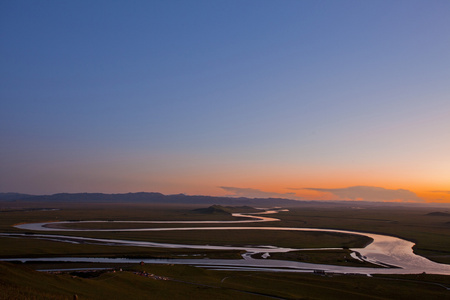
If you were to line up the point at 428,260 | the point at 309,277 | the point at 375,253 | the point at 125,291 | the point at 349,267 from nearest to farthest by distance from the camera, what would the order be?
the point at 125,291, the point at 309,277, the point at 349,267, the point at 428,260, the point at 375,253

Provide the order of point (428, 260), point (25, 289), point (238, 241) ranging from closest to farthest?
1. point (25, 289)
2. point (428, 260)
3. point (238, 241)

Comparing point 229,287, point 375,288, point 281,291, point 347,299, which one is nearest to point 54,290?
point 229,287

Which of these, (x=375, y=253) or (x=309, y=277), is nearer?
(x=309, y=277)

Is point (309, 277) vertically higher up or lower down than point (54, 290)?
lower down

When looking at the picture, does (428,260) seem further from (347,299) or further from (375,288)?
(347,299)

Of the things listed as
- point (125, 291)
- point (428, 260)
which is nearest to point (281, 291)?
point (125, 291)

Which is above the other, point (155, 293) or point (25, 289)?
point (25, 289)

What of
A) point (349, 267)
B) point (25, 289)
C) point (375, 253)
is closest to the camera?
point (25, 289)

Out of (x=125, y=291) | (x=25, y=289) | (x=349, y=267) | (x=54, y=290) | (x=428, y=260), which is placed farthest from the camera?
(x=428, y=260)

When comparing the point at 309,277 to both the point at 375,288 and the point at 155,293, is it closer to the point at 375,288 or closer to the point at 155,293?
the point at 375,288
